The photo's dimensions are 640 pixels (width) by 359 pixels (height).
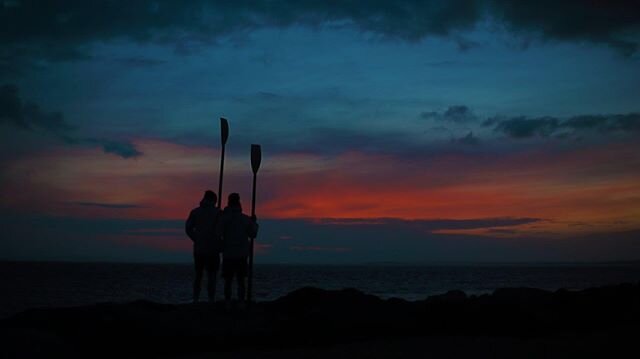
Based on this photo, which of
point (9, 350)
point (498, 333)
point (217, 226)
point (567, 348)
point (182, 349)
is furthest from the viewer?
point (217, 226)

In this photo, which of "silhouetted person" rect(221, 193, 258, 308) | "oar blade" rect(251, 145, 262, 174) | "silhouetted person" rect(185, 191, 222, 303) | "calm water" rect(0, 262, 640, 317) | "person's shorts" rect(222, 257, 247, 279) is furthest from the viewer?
"calm water" rect(0, 262, 640, 317)

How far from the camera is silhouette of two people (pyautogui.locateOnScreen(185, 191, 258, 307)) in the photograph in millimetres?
12289

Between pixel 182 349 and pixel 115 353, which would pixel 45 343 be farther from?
pixel 182 349

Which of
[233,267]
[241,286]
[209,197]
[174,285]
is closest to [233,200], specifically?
[209,197]

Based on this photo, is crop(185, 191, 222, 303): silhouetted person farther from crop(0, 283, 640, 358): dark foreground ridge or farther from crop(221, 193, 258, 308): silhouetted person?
crop(0, 283, 640, 358): dark foreground ridge

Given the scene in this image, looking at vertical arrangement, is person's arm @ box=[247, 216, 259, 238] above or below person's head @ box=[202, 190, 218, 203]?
below

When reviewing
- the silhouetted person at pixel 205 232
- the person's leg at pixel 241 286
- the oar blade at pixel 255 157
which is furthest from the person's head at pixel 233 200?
the person's leg at pixel 241 286

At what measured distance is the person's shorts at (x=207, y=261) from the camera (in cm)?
1258

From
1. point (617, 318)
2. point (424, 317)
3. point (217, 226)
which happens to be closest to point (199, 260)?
point (217, 226)

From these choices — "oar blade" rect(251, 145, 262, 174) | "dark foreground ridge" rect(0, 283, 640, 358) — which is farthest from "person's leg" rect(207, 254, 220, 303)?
"oar blade" rect(251, 145, 262, 174)

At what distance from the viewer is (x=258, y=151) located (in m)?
13.2

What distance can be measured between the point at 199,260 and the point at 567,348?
693 cm

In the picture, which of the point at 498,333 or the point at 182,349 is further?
the point at 498,333

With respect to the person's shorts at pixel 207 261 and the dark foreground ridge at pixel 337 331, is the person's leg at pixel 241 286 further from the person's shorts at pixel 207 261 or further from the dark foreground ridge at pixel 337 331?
the person's shorts at pixel 207 261
